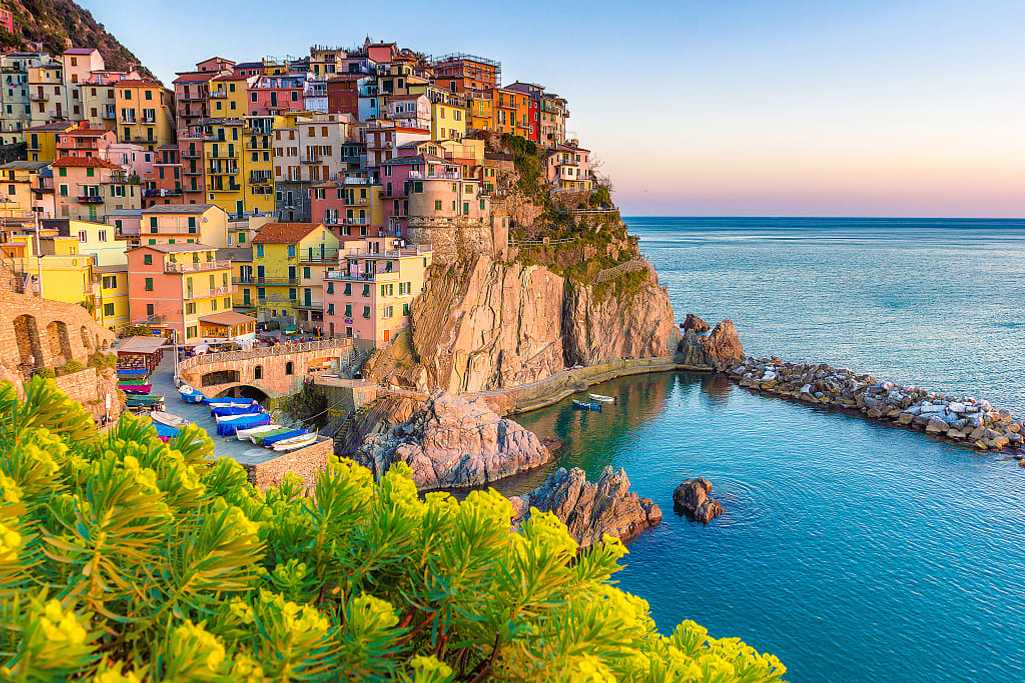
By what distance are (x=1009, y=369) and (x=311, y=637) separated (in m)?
75.2

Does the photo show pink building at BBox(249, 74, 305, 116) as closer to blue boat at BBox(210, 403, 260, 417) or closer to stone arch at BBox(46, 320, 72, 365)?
stone arch at BBox(46, 320, 72, 365)

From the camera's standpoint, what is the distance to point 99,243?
51469 millimetres

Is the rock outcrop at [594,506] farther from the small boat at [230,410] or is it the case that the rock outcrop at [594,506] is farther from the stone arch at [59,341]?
the stone arch at [59,341]

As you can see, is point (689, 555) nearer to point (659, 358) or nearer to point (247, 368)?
point (247, 368)

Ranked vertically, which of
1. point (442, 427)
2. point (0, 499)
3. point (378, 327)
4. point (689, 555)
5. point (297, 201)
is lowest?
point (689, 555)

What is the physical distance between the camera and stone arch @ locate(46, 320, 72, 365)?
37062 mm

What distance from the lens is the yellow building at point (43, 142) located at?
72.3 metres

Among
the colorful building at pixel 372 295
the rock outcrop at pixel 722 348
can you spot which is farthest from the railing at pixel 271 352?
the rock outcrop at pixel 722 348

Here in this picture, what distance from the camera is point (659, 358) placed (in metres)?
70.2

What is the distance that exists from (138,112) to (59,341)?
46.0 m

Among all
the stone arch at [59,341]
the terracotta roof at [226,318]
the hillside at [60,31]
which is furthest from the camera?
the hillside at [60,31]

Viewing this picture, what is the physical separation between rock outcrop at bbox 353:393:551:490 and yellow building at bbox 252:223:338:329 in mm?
15634

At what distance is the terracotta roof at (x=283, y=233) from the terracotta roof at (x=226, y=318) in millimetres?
6625

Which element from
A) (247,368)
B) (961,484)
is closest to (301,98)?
(247,368)
